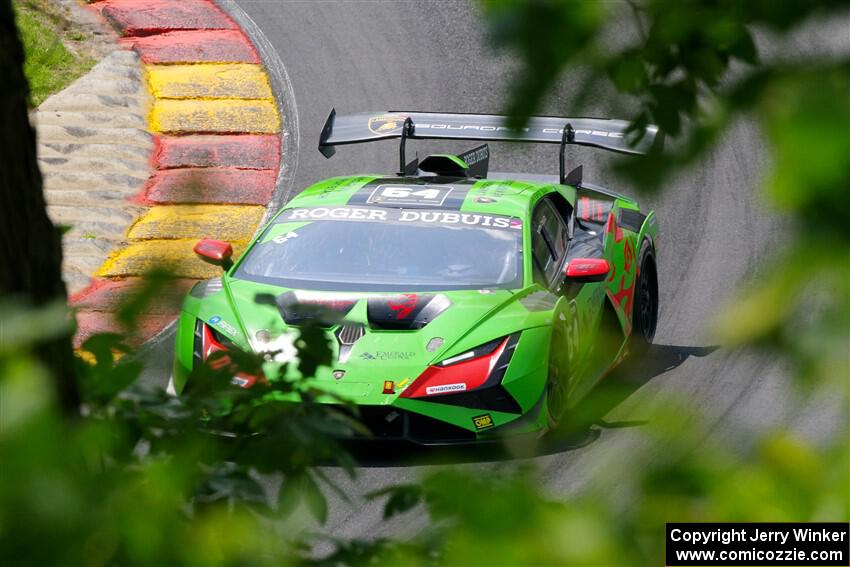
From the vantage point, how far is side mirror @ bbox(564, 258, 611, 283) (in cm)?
755

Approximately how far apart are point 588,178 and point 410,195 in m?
5.23

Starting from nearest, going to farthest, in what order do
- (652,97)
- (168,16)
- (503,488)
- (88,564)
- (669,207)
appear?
(88,564), (503,488), (652,97), (669,207), (168,16)

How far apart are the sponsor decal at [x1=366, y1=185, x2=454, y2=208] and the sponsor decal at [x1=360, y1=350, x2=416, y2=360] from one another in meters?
1.57

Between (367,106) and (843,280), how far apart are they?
13762 millimetres

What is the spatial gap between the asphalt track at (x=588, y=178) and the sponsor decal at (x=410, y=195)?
32.3 inches

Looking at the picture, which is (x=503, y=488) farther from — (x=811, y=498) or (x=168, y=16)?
(x=168, y=16)

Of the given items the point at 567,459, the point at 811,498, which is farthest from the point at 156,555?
the point at 567,459

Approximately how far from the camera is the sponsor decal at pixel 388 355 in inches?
268

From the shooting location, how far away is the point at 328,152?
9352mm

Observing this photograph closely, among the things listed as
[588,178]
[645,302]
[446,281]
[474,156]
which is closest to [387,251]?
[446,281]

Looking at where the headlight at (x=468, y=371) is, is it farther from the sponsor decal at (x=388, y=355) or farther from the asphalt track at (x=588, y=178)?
the asphalt track at (x=588, y=178)

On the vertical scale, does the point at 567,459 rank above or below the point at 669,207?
above

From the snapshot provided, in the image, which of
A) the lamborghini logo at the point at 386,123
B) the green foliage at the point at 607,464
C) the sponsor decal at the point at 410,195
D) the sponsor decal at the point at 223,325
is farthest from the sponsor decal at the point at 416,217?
the green foliage at the point at 607,464

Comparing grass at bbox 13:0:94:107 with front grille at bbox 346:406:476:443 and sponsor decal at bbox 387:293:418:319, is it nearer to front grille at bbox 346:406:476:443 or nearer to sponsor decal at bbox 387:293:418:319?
sponsor decal at bbox 387:293:418:319
